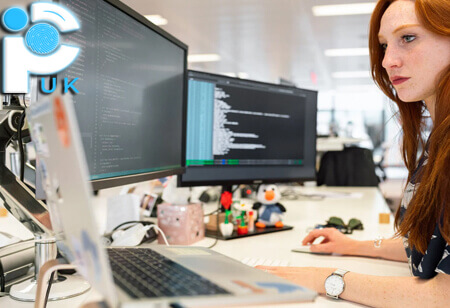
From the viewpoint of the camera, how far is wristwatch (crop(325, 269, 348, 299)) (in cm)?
73

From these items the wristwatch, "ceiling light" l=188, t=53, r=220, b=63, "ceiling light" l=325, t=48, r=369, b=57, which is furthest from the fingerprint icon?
"ceiling light" l=188, t=53, r=220, b=63

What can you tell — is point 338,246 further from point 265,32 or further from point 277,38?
point 277,38

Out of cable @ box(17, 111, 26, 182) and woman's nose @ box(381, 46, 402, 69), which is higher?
woman's nose @ box(381, 46, 402, 69)

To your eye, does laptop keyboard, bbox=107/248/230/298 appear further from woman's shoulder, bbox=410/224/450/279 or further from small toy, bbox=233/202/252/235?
small toy, bbox=233/202/252/235

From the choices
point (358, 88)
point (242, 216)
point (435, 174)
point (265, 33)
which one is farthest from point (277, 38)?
point (358, 88)

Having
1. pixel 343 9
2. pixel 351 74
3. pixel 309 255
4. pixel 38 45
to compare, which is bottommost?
Result: pixel 309 255

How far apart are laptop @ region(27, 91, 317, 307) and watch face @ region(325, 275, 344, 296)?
30 centimetres

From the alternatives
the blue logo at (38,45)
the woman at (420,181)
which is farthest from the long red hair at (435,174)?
the blue logo at (38,45)

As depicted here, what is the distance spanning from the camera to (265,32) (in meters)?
5.91

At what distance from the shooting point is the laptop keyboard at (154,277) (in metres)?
0.39

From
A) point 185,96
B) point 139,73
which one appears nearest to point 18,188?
point 139,73

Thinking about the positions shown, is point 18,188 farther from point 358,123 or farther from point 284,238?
point 358,123

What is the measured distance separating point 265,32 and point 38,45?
543 centimetres

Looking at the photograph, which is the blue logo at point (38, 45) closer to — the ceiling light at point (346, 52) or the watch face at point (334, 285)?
the watch face at point (334, 285)
